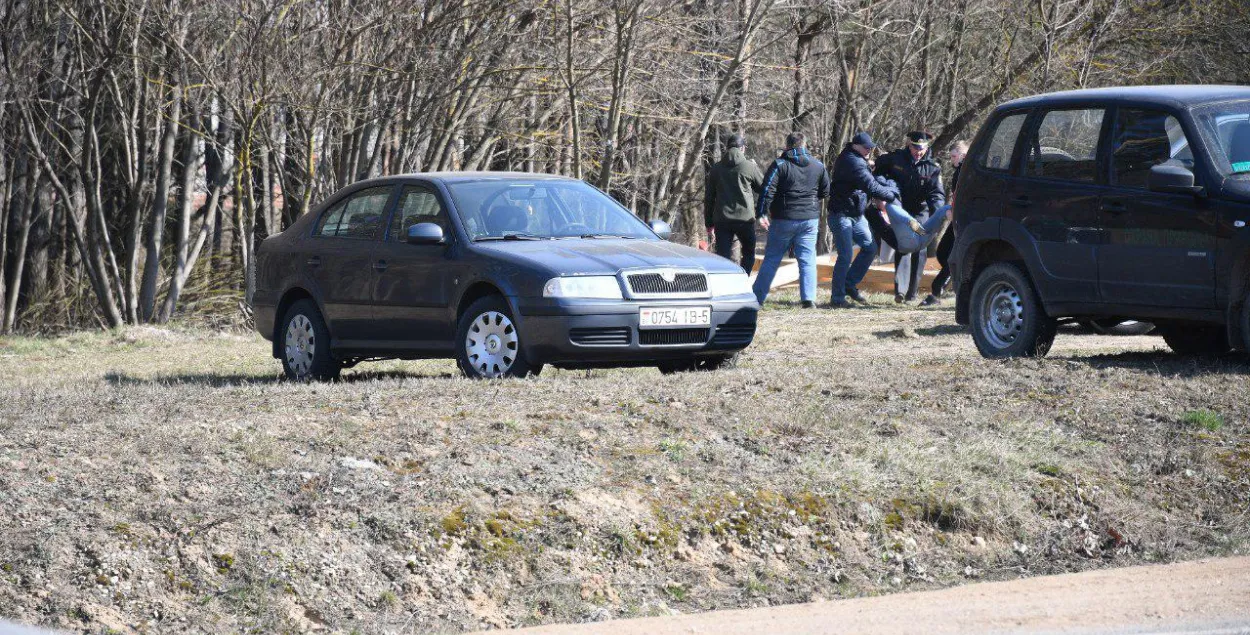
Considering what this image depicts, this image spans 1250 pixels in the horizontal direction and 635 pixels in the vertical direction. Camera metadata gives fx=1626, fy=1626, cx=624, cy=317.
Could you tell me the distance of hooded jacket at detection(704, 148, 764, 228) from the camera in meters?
17.8

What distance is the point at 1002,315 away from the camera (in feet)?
35.3

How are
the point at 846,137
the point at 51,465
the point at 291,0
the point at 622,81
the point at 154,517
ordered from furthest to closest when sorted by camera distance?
the point at 846,137 → the point at 622,81 → the point at 291,0 → the point at 51,465 → the point at 154,517

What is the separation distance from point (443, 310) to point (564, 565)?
4520 mm

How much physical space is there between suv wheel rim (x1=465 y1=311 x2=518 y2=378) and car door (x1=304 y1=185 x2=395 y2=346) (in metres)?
1.29

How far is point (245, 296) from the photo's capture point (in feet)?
66.6

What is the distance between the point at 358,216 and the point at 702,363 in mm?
→ 2737

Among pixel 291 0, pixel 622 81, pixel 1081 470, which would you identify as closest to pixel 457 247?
pixel 1081 470

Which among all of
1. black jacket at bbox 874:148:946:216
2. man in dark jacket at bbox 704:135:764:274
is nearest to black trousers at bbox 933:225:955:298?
black jacket at bbox 874:148:946:216

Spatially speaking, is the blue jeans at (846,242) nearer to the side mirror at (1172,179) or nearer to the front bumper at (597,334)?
the front bumper at (597,334)

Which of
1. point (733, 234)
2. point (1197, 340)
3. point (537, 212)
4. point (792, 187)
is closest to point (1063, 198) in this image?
point (1197, 340)

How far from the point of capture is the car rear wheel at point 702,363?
10.6 metres

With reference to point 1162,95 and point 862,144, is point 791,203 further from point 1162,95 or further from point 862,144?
point 1162,95

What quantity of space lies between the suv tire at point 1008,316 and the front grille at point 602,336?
256 centimetres

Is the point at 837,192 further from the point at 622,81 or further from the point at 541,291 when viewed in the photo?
the point at 541,291
